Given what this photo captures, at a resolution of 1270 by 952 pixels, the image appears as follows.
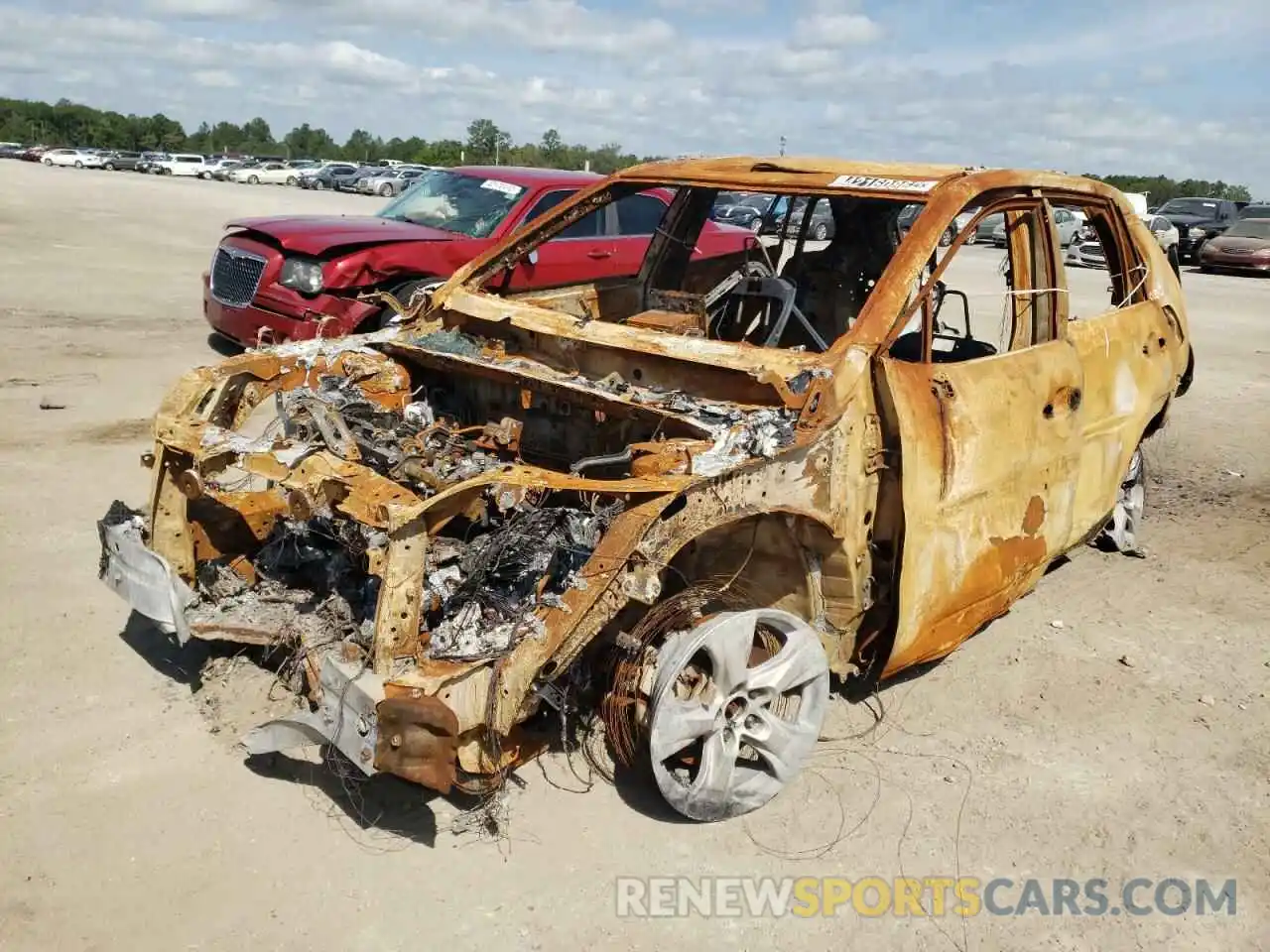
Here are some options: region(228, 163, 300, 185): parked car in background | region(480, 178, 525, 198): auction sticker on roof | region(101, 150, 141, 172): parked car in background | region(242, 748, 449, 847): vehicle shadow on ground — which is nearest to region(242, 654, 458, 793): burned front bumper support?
region(242, 748, 449, 847): vehicle shadow on ground

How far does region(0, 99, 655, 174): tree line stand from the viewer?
71.1 metres

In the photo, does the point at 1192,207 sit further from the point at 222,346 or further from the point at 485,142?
the point at 485,142

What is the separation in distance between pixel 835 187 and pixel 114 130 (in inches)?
3605

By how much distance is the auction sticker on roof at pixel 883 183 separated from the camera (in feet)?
13.1

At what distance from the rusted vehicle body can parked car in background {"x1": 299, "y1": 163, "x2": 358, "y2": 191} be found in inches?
1610

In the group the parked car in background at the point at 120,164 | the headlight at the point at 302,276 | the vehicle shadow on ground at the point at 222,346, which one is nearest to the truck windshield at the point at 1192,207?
the vehicle shadow on ground at the point at 222,346

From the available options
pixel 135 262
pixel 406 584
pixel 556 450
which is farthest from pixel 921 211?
pixel 135 262

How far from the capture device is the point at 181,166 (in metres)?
51.7

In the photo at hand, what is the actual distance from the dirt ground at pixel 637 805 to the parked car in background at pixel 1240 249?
19.2 m

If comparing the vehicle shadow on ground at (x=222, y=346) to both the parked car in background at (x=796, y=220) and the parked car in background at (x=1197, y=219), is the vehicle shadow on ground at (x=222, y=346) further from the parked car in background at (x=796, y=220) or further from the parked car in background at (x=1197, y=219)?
the parked car in background at (x=1197, y=219)

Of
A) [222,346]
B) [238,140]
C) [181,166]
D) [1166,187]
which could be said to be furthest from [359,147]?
[222,346]

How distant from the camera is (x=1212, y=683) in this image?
14.6 feet

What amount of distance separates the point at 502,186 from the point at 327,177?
36.6 meters

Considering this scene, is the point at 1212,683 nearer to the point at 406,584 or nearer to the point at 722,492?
the point at 722,492
